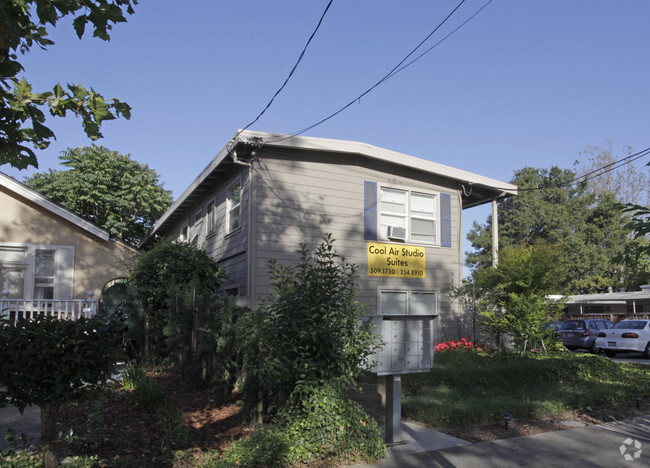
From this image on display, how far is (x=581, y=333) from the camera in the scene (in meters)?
21.4

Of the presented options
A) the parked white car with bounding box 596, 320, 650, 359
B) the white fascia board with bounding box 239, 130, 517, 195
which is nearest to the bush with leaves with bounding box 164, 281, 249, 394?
the white fascia board with bounding box 239, 130, 517, 195

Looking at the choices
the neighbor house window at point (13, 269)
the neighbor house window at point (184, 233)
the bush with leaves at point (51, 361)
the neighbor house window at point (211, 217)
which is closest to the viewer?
the bush with leaves at point (51, 361)

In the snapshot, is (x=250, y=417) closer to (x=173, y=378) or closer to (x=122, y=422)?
(x=122, y=422)

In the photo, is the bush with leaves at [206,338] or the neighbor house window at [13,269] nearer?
the bush with leaves at [206,338]

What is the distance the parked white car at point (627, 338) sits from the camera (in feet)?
64.3

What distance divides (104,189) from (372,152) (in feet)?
74.3

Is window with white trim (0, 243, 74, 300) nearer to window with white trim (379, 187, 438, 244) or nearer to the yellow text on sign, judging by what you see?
the yellow text on sign

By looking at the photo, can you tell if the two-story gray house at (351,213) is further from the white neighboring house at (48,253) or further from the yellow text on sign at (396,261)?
the white neighboring house at (48,253)

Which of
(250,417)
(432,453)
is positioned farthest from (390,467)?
(250,417)

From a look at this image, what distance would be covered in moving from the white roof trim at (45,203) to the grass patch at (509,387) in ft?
33.1

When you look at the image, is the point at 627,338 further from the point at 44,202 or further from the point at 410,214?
the point at 44,202

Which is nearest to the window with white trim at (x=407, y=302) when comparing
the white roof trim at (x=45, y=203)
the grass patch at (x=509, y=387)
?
the grass patch at (x=509, y=387)

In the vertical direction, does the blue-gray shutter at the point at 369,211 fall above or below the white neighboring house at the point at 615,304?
above

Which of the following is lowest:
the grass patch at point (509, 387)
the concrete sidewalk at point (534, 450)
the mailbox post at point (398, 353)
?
the concrete sidewalk at point (534, 450)
